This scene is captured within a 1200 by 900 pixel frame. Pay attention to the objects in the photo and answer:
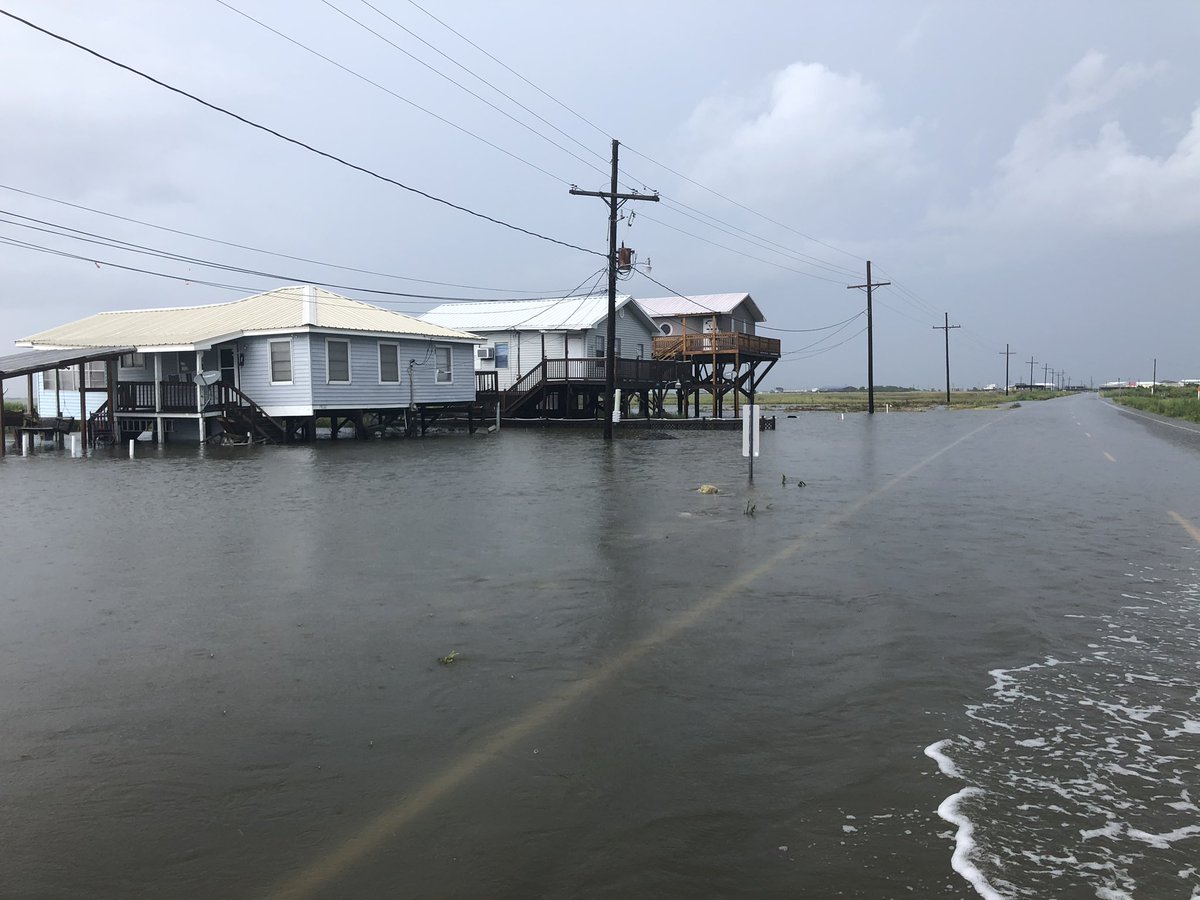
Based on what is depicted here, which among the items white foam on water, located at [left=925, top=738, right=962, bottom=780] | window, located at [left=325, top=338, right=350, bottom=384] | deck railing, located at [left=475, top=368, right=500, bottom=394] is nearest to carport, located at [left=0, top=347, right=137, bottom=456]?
window, located at [left=325, top=338, right=350, bottom=384]

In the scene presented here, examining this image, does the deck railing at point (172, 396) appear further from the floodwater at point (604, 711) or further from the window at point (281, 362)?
the floodwater at point (604, 711)

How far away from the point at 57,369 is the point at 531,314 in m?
23.2

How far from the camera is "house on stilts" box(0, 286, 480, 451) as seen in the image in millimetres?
32469

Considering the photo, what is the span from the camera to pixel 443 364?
39719mm

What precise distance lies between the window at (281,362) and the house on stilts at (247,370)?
35 mm

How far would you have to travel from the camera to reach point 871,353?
202ft

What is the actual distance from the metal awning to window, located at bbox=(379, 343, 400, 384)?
28.1ft

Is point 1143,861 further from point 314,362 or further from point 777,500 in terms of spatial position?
point 314,362

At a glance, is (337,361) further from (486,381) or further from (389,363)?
(486,381)

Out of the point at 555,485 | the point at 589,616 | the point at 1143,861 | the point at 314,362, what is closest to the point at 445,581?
the point at 589,616

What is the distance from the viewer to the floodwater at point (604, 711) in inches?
147

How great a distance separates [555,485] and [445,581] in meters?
9.72

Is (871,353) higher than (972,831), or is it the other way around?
(871,353)

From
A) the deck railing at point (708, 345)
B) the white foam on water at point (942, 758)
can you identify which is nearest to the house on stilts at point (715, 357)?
the deck railing at point (708, 345)
